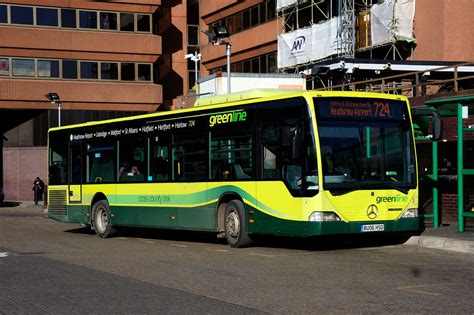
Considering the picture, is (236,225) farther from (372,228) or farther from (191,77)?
(191,77)

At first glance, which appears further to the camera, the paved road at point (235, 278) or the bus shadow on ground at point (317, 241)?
the bus shadow on ground at point (317, 241)

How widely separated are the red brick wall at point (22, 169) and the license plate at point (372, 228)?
41.7m

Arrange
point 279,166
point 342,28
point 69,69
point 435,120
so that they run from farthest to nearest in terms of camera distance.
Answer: point 69,69
point 342,28
point 435,120
point 279,166

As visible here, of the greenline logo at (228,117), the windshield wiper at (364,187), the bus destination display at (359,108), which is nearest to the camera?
the windshield wiper at (364,187)

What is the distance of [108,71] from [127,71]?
1359 mm

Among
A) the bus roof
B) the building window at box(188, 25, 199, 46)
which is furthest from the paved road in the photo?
the building window at box(188, 25, 199, 46)

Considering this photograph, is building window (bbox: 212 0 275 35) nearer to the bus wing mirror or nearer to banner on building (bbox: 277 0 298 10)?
banner on building (bbox: 277 0 298 10)

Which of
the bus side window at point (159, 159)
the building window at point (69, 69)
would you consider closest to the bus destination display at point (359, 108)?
the bus side window at point (159, 159)

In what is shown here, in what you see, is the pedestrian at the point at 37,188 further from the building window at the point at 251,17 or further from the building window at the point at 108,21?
the building window at the point at 251,17

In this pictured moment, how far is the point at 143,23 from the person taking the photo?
54469mm

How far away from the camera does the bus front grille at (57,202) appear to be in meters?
22.6

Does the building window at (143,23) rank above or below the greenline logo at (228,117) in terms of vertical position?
above

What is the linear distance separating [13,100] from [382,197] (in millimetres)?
39367

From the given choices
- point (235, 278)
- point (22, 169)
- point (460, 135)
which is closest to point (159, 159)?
point (460, 135)
